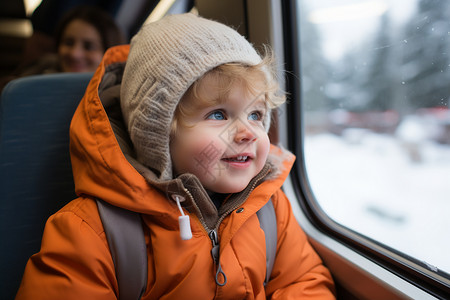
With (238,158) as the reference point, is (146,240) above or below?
below

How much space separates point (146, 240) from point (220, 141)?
0.34 meters

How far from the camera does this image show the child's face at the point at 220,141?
0.85 meters

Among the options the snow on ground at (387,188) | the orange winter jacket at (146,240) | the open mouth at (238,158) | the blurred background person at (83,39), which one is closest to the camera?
the orange winter jacket at (146,240)

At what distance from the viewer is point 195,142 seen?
2.81 feet

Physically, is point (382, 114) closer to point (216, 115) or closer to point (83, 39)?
point (216, 115)

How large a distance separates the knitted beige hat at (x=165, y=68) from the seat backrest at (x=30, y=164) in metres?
0.27

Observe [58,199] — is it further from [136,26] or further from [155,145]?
[136,26]

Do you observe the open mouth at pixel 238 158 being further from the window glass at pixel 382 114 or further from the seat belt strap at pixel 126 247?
the window glass at pixel 382 114

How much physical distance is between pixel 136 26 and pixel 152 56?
3.20 m

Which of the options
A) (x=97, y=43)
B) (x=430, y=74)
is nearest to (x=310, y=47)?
(x=430, y=74)

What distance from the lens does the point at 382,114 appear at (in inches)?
62.8

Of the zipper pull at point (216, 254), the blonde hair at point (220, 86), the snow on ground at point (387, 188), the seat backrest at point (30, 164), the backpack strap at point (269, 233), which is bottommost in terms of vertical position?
the snow on ground at point (387, 188)

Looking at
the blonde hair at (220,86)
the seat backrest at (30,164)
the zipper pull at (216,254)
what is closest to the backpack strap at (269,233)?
the zipper pull at (216,254)

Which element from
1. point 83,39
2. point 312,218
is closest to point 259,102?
point 312,218
